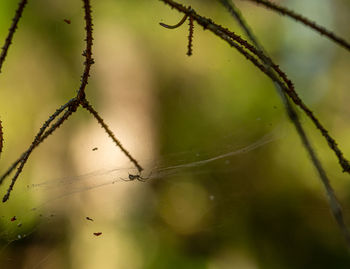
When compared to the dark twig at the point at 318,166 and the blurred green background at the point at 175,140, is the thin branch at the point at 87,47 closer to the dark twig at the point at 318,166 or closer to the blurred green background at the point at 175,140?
the dark twig at the point at 318,166

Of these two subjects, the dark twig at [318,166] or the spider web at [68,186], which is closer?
the dark twig at [318,166]

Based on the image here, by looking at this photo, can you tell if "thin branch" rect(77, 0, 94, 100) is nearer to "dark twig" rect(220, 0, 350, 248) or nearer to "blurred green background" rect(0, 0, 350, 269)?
"dark twig" rect(220, 0, 350, 248)

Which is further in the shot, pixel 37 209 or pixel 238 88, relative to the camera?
pixel 238 88

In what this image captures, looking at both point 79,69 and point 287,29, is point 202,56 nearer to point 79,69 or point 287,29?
point 287,29

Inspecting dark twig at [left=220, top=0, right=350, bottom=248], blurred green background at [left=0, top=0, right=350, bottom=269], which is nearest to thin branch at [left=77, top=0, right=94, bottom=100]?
dark twig at [left=220, top=0, right=350, bottom=248]

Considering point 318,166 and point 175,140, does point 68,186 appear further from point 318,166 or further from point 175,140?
point 318,166

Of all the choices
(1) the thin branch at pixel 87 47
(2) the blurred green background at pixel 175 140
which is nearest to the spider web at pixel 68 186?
(2) the blurred green background at pixel 175 140

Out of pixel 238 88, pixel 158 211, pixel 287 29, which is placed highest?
pixel 287 29

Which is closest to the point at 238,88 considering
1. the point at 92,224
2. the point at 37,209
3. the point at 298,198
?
the point at 298,198
